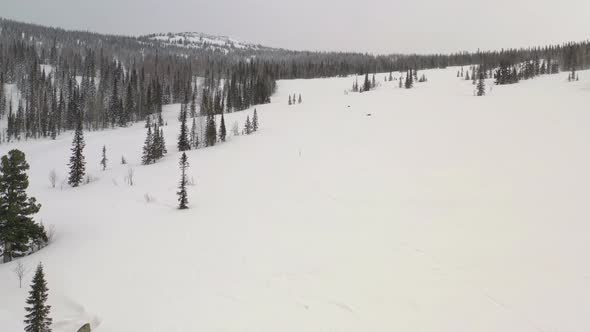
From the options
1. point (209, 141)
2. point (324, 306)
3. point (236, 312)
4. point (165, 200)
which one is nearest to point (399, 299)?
point (324, 306)

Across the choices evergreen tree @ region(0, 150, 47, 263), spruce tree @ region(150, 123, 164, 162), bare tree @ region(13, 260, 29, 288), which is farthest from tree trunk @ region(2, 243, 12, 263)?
spruce tree @ region(150, 123, 164, 162)

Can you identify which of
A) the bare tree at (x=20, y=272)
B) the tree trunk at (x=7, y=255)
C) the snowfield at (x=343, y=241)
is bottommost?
the tree trunk at (x=7, y=255)

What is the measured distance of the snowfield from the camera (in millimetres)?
9680

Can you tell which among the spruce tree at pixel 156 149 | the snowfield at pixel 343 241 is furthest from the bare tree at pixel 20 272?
the spruce tree at pixel 156 149

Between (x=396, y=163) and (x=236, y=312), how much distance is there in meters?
21.6

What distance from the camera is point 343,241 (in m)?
14.7

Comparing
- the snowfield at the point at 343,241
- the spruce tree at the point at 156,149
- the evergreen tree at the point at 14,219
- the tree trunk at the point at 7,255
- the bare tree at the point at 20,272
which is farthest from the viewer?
the spruce tree at the point at 156,149

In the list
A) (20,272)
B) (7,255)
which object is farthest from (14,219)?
(20,272)

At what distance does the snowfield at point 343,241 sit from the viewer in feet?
31.8

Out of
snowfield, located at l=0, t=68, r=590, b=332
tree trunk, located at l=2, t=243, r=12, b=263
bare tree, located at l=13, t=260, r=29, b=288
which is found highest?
snowfield, located at l=0, t=68, r=590, b=332

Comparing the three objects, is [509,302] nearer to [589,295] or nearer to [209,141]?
[589,295]

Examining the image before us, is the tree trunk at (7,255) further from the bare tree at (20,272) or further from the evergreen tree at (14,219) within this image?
the bare tree at (20,272)

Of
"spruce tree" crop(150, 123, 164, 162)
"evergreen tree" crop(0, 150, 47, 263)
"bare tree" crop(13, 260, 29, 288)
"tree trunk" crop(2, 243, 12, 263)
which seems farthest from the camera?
"spruce tree" crop(150, 123, 164, 162)

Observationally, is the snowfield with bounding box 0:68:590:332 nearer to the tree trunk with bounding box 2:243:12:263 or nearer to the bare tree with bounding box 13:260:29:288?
the bare tree with bounding box 13:260:29:288
